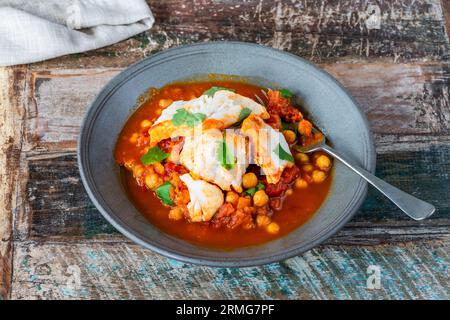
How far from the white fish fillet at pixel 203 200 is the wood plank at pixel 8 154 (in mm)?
1130

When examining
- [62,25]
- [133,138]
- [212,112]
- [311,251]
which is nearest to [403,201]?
[311,251]

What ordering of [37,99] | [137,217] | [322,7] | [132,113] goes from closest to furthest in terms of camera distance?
[137,217], [132,113], [37,99], [322,7]

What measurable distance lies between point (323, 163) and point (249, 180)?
0.50 metres

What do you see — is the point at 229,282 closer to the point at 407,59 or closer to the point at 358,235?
the point at 358,235

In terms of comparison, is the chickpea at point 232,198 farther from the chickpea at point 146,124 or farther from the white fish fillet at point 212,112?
the chickpea at point 146,124

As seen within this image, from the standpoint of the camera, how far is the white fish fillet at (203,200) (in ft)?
10.5

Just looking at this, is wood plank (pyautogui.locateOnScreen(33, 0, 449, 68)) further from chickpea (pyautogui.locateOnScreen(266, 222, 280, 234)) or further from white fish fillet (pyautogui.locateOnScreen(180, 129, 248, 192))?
chickpea (pyautogui.locateOnScreen(266, 222, 280, 234))

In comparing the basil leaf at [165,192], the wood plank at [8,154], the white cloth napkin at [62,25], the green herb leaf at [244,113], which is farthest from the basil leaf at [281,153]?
the white cloth napkin at [62,25]

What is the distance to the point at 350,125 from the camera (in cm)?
359

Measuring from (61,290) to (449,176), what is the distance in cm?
251

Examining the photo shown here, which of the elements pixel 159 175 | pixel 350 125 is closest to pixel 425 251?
pixel 350 125

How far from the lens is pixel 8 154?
390 centimetres

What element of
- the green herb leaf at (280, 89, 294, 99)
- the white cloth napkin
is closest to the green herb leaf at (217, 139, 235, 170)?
the green herb leaf at (280, 89, 294, 99)

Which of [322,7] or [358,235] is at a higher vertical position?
[322,7]
